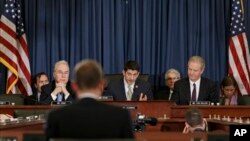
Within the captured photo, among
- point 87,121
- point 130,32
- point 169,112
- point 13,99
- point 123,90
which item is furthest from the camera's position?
point 130,32

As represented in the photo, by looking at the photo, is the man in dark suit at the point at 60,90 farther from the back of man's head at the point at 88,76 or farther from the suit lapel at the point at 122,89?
the back of man's head at the point at 88,76

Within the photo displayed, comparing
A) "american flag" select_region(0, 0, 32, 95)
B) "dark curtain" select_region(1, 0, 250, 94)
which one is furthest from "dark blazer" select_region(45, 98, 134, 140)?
"dark curtain" select_region(1, 0, 250, 94)

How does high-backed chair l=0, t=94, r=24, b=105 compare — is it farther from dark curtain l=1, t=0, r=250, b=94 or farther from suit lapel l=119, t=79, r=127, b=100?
dark curtain l=1, t=0, r=250, b=94

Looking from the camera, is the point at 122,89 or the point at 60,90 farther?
the point at 122,89

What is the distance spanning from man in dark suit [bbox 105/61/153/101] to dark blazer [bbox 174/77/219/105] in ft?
1.31

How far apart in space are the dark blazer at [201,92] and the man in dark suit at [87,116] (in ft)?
14.6

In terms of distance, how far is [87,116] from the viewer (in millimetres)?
4039

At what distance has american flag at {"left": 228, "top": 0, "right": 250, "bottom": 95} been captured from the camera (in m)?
10.8

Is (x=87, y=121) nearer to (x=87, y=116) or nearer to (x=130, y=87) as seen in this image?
(x=87, y=116)

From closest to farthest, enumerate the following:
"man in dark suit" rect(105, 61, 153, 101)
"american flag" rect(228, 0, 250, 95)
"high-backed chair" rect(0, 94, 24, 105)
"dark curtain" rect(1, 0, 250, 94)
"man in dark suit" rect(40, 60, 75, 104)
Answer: "man in dark suit" rect(40, 60, 75, 104), "man in dark suit" rect(105, 61, 153, 101), "high-backed chair" rect(0, 94, 24, 105), "american flag" rect(228, 0, 250, 95), "dark curtain" rect(1, 0, 250, 94)

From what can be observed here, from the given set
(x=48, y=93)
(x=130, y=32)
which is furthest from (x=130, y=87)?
(x=130, y=32)

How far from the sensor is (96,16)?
11.2 meters

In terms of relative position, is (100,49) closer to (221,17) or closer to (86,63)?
(221,17)

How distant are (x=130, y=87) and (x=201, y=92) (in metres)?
0.97
